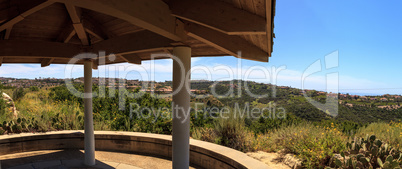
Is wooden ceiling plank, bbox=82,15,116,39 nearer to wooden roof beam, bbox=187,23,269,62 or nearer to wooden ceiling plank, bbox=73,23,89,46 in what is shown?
wooden ceiling plank, bbox=73,23,89,46

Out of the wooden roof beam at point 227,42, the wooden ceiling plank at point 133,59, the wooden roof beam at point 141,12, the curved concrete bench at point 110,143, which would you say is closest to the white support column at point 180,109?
the wooden roof beam at point 227,42

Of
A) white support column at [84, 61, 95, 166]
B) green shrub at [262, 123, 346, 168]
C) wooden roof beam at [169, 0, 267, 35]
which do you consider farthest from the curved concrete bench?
wooden roof beam at [169, 0, 267, 35]

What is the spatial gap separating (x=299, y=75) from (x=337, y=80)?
1.28 meters

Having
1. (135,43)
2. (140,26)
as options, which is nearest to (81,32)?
(135,43)

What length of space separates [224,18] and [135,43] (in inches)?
59.3

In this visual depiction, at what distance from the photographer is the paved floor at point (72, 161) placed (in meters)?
4.07

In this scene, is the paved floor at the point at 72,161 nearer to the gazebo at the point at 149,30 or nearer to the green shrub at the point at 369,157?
the gazebo at the point at 149,30

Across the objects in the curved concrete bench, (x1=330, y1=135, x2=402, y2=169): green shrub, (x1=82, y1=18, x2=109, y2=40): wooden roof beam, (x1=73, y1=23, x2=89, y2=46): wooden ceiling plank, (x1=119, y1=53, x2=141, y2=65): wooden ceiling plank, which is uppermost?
(x1=82, y1=18, x2=109, y2=40): wooden roof beam

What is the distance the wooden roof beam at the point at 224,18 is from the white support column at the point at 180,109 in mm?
642

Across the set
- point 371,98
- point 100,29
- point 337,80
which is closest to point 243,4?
point 100,29

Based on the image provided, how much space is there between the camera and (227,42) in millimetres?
2840

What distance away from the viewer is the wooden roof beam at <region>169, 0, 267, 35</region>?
1919 mm

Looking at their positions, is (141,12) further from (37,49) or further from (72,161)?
(72,161)

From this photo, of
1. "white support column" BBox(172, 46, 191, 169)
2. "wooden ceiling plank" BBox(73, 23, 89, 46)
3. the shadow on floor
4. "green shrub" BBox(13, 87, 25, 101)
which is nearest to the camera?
"white support column" BBox(172, 46, 191, 169)
